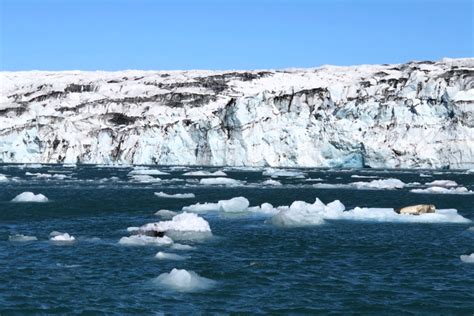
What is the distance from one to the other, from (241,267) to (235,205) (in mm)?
11369

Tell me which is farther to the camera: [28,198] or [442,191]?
[442,191]

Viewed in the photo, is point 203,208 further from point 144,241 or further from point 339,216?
point 144,241

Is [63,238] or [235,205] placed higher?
[235,205]

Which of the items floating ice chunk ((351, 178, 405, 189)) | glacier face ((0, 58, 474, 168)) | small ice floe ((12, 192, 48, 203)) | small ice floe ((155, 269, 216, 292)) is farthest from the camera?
glacier face ((0, 58, 474, 168))

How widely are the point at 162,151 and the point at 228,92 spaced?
43.7 metres

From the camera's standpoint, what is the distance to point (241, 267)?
16.5 m

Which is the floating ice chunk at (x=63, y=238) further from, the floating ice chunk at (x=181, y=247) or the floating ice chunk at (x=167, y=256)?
the floating ice chunk at (x=167, y=256)

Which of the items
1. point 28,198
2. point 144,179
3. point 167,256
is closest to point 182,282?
point 167,256

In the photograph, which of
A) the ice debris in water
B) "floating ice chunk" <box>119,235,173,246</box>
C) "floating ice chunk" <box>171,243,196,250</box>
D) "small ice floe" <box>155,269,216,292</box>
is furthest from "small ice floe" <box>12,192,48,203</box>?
"small ice floe" <box>155,269,216,292</box>

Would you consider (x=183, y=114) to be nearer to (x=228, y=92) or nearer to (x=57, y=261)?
(x=228, y=92)

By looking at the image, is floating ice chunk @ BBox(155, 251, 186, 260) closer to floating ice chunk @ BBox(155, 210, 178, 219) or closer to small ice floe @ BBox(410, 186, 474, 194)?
floating ice chunk @ BBox(155, 210, 178, 219)

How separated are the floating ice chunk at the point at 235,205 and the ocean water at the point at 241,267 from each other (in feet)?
1.50

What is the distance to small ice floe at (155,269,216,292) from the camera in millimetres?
14172

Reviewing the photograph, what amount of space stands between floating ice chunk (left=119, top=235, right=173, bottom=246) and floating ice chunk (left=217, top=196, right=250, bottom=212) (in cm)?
785
